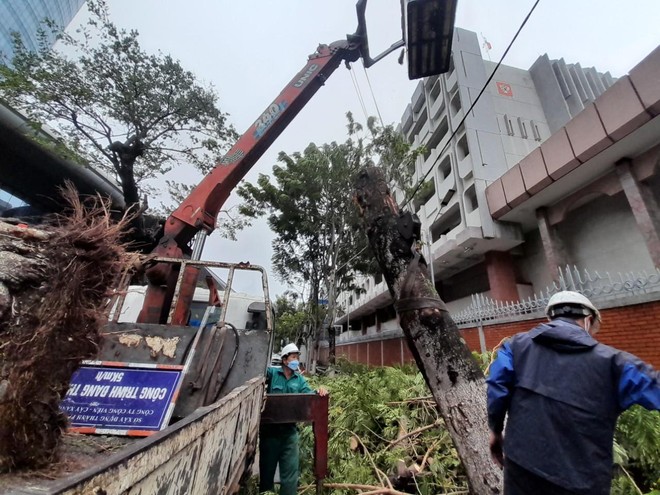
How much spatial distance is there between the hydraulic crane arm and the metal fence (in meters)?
6.62

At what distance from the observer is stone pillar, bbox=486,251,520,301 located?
41.5 feet

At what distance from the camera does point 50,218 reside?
5.74 ft

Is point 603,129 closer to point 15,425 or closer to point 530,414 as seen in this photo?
point 530,414

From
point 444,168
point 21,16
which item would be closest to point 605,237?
point 444,168

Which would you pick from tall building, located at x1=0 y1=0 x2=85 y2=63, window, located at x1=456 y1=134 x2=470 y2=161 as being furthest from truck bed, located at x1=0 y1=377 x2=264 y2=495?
tall building, located at x1=0 y1=0 x2=85 y2=63

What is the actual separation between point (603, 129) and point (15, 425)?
1191 cm

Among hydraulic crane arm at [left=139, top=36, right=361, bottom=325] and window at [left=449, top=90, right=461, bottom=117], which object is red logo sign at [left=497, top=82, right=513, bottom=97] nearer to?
window at [left=449, top=90, right=461, bottom=117]

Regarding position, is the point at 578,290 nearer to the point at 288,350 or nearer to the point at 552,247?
the point at 552,247

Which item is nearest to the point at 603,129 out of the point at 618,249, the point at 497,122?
the point at 618,249

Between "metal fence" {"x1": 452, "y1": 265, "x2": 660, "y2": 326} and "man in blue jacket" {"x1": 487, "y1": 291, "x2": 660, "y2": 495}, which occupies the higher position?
"metal fence" {"x1": 452, "y1": 265, "x2": 660, "y2": 326}

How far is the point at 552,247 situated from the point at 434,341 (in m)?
11.1

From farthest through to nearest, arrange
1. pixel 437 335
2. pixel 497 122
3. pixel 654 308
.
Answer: pixel 497 122
pixel 654 308
pixel 437 335

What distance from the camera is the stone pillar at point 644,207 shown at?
25.5ft

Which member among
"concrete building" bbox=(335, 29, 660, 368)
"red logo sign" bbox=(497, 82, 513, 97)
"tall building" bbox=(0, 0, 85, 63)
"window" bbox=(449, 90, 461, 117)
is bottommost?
"concrete building" bbox=(335, 29, 660, 368)
